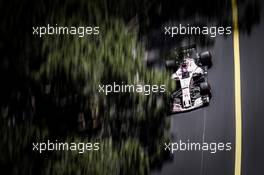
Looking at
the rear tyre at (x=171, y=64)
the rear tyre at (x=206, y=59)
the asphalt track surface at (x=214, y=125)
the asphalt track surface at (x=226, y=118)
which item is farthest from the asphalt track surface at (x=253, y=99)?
the rear tyre at (x=171, y=64)

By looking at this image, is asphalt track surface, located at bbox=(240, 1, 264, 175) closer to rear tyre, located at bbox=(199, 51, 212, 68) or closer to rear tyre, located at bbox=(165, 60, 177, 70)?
rear tyre, located at bbox=(199, 51, 212, 68)

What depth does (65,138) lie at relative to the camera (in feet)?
15.3

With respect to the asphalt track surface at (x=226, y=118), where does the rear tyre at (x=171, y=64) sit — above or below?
above

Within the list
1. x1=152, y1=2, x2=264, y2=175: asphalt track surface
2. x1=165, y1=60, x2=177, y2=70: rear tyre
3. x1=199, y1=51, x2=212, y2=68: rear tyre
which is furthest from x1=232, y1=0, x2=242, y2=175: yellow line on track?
x1=165, y1=60, x2=177, y2=70: rear tyre

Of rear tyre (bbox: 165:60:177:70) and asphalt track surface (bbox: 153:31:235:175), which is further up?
rear tyre (bbox: 165:60:177:70)

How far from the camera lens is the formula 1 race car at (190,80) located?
223 inches

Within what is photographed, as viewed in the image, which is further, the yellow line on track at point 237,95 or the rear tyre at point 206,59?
the rear tyre at point 206,59

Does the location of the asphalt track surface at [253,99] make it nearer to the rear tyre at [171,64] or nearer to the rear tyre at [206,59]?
the rear tyre at [206,59]

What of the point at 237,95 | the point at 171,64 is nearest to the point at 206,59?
the point at 171,64

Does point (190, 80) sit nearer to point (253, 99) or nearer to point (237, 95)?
point (237, 95)

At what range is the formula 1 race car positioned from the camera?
5672 mm

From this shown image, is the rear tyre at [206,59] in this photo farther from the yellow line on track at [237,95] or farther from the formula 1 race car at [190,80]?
the yellow line on track at [237,95]

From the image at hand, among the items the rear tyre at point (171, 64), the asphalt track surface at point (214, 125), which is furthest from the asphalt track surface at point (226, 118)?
the rear tyre at point (171, 64)

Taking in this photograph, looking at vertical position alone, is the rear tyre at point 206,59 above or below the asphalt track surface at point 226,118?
above
